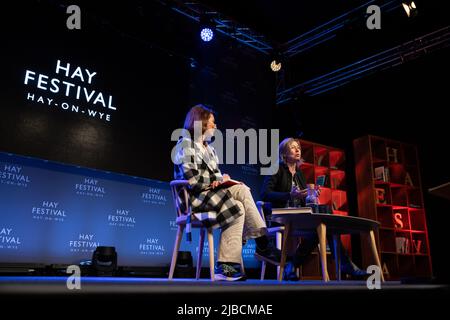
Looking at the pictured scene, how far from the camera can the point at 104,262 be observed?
3871mm

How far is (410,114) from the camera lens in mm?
5734

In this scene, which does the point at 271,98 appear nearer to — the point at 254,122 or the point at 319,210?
the point at 254,122

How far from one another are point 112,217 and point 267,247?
226cm

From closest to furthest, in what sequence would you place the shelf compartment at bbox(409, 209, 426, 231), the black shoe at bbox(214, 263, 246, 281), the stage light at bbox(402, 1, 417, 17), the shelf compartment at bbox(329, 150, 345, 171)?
the black shoe at bbox(214, 263, 246, 281) < the stage light at bbox(402, 1, 417, 17) < the shelf compartment at bbox(409, 209, 426, 231) < the shelf compartment at bbox(329, 150, 345, 171)

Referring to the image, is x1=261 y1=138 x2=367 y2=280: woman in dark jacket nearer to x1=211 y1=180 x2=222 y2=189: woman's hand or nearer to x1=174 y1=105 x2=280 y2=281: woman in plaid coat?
x1=174 y1=105 x2=280 y2=281: woman in plaid coat

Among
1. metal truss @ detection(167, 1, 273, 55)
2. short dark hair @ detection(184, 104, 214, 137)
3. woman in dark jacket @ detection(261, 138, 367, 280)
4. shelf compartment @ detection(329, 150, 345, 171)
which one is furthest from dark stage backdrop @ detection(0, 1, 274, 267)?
short dark hair @ detection(184, 104, 214, 137)

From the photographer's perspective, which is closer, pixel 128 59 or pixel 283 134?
A: pixel 128 59

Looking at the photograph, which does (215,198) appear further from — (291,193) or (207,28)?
(207,28)

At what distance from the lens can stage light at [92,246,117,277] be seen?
380cm

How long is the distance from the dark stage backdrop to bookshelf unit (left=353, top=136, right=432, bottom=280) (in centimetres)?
183

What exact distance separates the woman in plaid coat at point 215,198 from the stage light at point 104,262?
1.68 m

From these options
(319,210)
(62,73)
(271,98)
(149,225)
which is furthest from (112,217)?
(271,98)

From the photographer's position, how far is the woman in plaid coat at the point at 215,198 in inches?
94.2
